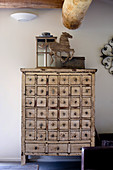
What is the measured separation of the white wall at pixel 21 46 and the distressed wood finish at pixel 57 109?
0.57m

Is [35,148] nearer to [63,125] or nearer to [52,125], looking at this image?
[52,125]

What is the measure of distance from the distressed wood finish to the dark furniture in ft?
2.83

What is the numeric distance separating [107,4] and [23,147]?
261 centimetres

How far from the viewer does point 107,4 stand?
3326 millimetres

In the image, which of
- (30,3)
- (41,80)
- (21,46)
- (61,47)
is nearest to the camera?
(41,80)

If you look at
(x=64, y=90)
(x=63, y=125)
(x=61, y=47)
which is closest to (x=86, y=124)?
(x=63, y=125)

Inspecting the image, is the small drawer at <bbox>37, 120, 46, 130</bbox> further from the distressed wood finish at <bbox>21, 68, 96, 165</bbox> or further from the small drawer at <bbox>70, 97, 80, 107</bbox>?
the small drawer at <bbox>70, 97, 80, 107</bbox>

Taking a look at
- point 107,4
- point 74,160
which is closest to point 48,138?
point 74,160

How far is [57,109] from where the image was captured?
279cm

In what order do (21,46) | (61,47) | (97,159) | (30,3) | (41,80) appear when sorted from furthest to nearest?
1. (21,46)
2. (30,3)
3. (61,47)
4. (41,80)
5. (97,159)

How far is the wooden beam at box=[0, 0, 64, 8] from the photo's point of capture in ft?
9.86

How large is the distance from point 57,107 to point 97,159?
3.36ft

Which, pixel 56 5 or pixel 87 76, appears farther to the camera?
pixel 56 5

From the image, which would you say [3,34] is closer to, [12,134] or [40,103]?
[40,103]
